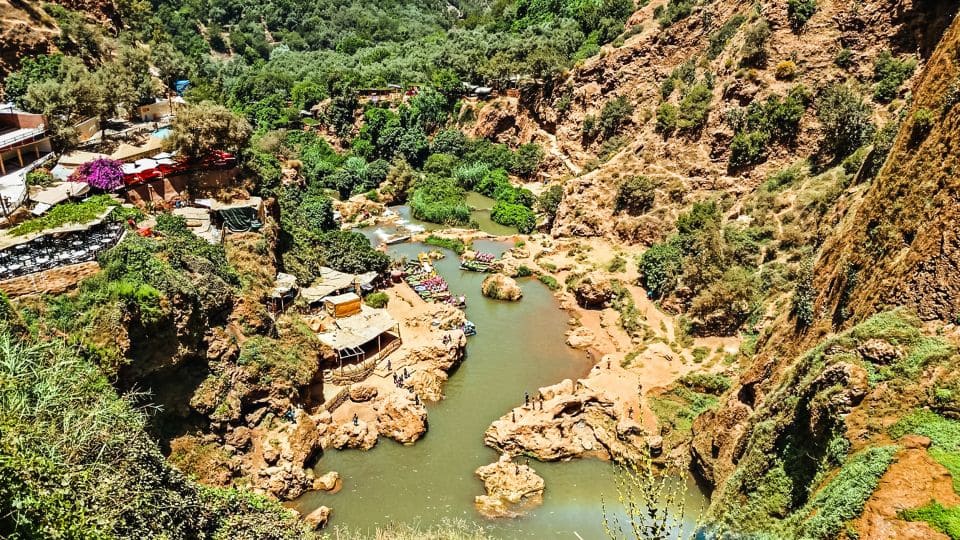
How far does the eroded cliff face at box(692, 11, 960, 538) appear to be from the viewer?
12234 millimetres

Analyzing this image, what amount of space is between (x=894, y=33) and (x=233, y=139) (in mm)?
41114

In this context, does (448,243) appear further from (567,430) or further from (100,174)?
(100,174)

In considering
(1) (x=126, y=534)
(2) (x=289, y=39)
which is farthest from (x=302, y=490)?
(2) (x=289, y=39)

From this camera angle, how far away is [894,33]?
35.3 m

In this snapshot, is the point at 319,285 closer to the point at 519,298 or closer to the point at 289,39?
the point at 519,298

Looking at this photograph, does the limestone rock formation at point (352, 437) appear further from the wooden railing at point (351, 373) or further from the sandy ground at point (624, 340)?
the sandy ground at point (624, 340)

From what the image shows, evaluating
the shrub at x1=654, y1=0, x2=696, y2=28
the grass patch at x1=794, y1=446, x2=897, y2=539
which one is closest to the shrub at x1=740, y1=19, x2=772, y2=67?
the shrub at x1=654, y1=0, x2=696, y2=28

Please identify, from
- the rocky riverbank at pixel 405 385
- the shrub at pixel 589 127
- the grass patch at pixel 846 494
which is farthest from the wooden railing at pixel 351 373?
the shrub at pixel 589 127

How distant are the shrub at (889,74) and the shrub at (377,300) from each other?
1300 inches

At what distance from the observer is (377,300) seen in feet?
116

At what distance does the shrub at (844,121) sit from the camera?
33.3 metres

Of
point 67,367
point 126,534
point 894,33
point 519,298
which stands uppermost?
point 894,33

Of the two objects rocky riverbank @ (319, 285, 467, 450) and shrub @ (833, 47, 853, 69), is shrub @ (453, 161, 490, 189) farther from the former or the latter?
shrub @ (833, 47, 853, 69)

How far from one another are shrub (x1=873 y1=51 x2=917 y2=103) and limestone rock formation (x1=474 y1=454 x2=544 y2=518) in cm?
3151
